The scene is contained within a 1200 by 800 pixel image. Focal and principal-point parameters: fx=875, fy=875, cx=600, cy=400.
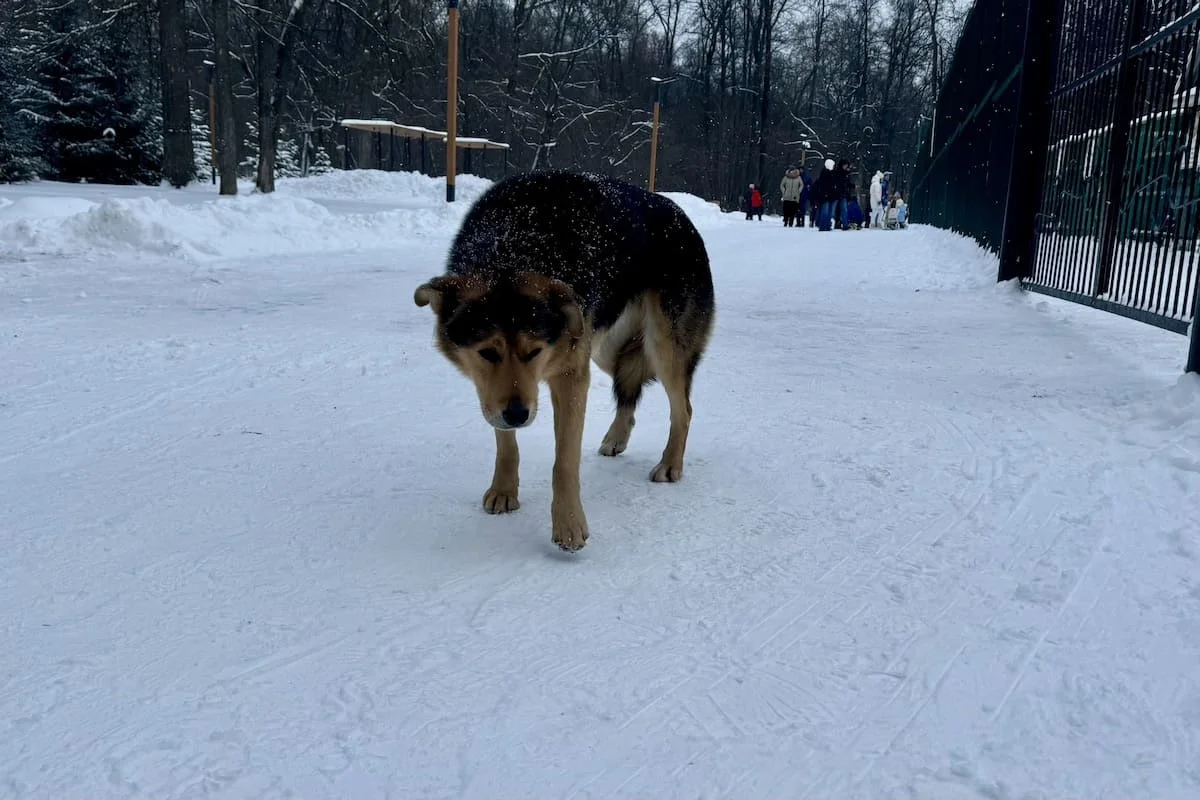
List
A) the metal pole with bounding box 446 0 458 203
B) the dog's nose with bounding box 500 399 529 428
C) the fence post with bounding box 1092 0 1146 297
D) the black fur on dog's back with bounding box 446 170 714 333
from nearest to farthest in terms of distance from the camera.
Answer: the dog's nose with bounding box 500 399 529 428 < the black fur on dog's back with bounding box 446 170 714 333 < the fence post with bounding box 1092 0 1146 297 < the metal pole with bounding box 446 0 458 203

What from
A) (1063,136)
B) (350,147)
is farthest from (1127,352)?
(350,147)

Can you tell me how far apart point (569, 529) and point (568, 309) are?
0.71 meters

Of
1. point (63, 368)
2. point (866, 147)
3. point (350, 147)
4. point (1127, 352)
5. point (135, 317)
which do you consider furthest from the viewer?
point (866, 147)

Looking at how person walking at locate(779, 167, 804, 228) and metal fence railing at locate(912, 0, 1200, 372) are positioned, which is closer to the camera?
metal fence railing at locate(912, 0, 1200, 372)

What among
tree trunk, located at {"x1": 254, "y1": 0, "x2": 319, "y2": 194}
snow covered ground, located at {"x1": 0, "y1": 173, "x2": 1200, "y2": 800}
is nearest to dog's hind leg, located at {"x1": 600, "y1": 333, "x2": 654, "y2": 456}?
snow covered ground, located at {"x1": 0, "y1": 173, "x2": 1200, "y2": 800}

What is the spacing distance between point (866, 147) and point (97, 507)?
191ft

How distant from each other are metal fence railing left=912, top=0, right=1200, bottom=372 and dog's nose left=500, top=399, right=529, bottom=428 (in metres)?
3.83

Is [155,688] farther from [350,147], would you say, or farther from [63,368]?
[350,147]

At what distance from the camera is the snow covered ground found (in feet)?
5.90

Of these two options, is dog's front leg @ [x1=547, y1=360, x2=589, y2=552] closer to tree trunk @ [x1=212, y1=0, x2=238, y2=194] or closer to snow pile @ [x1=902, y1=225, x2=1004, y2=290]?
snow pile @ [x1=902, y1=225, x2=1004, y2=290]

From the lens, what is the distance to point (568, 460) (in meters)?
2.90

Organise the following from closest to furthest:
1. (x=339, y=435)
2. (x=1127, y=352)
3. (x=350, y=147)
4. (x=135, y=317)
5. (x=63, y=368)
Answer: (x=339, y=435), (x=63, y=368), (x=1127, y=352), (x=135, y=317), (x=350, y=147)

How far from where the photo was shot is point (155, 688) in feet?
6.57

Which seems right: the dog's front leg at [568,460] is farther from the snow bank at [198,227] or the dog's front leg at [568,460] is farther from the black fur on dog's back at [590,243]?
the snow bank at [198,227]
